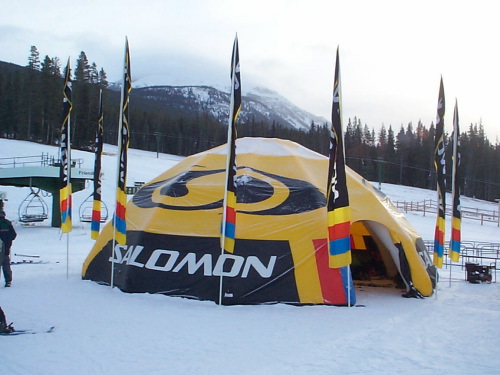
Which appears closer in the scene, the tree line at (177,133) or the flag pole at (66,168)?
the flag pole at (66,168)

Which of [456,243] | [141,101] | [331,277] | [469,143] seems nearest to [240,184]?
[331,277]

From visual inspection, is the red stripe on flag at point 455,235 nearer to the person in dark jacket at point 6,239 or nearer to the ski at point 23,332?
the ski at point 23,332

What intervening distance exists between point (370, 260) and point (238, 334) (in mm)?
6380

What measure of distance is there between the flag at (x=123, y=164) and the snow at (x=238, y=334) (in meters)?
1.17

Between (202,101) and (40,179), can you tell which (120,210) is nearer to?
(40,179)

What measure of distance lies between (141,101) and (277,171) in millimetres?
116324

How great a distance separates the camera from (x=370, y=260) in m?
11.7

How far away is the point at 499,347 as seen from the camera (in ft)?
18.9

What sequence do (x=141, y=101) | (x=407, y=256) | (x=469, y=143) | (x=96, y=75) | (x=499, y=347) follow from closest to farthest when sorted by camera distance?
(x=499, y=347)
(x=407, y=256)
(x=96, y=75)
(x=469, y=143)
(x=141, y=101)

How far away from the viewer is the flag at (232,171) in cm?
795

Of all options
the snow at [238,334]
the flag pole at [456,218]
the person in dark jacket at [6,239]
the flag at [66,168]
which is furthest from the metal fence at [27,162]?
the flag pole at [456,218]

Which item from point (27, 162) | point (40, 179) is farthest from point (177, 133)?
point (40, 179)

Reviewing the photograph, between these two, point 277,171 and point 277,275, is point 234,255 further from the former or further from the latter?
point 277,171

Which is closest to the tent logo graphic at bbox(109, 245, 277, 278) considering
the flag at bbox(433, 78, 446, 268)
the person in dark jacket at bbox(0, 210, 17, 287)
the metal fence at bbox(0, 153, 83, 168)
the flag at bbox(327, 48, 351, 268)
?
the flag at bbox(327, 48, 351, 268)
